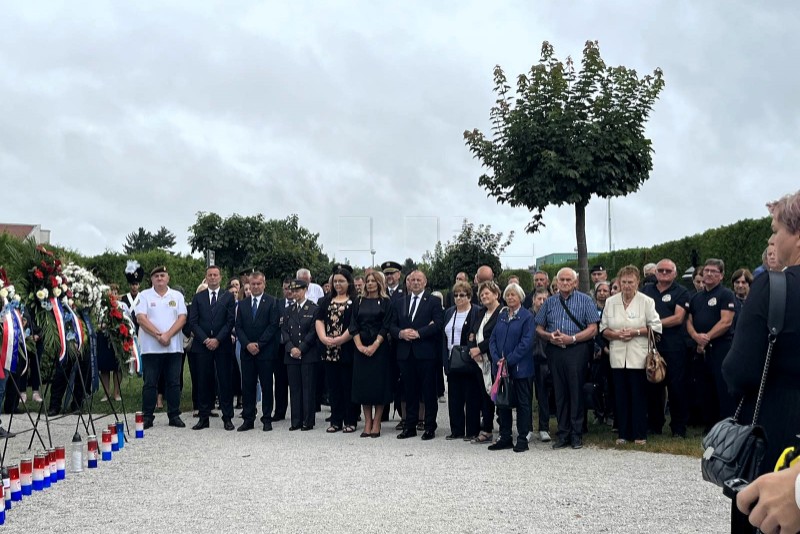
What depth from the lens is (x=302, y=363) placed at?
12609 mm

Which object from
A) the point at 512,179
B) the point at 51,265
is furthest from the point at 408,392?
the point at 512,179

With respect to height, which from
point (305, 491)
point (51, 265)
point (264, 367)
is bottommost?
point (305, 491)

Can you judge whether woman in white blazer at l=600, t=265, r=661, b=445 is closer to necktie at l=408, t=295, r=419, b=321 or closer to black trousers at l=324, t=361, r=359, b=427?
necktie at l=408, t=295, r=419, b=321

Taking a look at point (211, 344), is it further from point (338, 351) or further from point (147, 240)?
point (147, 240)

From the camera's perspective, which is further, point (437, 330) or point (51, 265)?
point (437, 330)

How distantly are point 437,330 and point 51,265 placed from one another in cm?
488

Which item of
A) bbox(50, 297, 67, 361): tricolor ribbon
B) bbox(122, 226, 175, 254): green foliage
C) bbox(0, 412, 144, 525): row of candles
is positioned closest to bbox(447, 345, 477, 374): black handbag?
bbox(0, 412, 144, 525): row of candles

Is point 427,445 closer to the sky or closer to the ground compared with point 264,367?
closer to the ground

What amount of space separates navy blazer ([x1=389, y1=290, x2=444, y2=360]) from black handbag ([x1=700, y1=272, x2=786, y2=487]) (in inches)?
333

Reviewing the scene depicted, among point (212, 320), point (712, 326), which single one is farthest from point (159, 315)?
point (712, 326)

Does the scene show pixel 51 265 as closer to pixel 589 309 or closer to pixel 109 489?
pixel 109 489

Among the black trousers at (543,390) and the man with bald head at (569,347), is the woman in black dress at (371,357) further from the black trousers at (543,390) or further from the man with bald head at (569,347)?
the man with bald head at (569,347)

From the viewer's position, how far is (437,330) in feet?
38.9

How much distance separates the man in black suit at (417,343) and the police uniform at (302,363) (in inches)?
53.3
